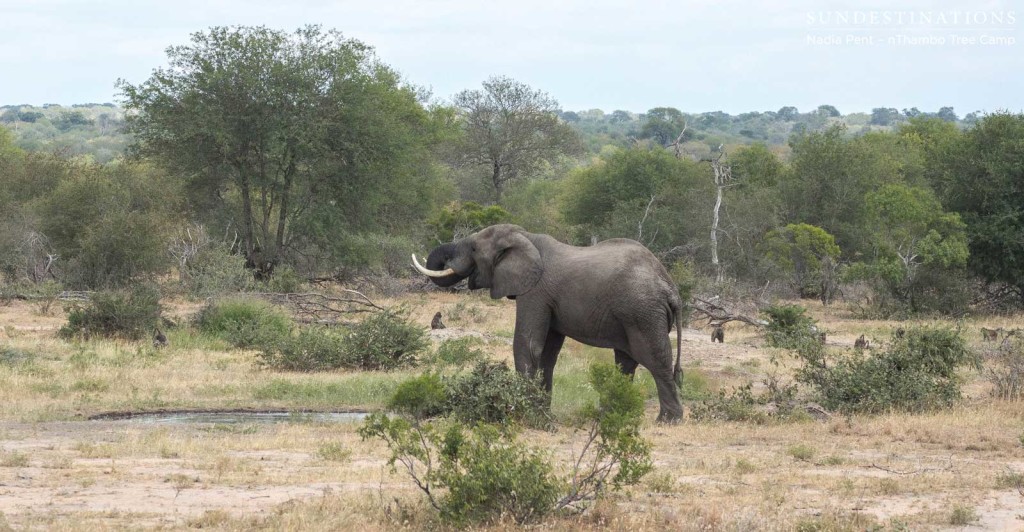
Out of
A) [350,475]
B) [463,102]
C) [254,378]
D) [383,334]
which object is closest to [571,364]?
[383,334]

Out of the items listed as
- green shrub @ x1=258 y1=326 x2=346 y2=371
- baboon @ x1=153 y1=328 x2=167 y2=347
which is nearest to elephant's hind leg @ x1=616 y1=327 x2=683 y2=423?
green shrub @ x1=258 y1=326 x2=346 y2=371

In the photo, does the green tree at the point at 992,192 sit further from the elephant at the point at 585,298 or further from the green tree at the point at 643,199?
the elephant at the point at 585,298

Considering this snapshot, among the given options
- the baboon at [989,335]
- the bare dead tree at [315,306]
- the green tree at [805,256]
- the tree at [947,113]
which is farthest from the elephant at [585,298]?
the tree at [947,113]

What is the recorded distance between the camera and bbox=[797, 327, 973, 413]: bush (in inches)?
554

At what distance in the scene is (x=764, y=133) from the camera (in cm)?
16475

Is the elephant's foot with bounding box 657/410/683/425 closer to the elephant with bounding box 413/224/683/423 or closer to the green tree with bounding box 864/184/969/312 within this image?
the elephant with bounding box 413/224/683/423

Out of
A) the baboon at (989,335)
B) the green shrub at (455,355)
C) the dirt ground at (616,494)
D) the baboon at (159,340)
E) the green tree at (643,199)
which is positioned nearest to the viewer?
the dirt ground at (616,494)

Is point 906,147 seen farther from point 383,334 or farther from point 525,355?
point 525,355

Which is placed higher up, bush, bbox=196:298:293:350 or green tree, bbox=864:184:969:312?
green tree, bbox=864:184:969:312

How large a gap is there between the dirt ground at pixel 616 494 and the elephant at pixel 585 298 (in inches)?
32.8

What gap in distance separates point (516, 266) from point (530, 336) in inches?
33.5

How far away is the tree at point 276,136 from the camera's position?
3391cm

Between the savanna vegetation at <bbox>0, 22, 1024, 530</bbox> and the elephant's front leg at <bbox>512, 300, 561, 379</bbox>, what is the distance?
0.98ft

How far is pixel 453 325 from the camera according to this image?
26.0 metres
